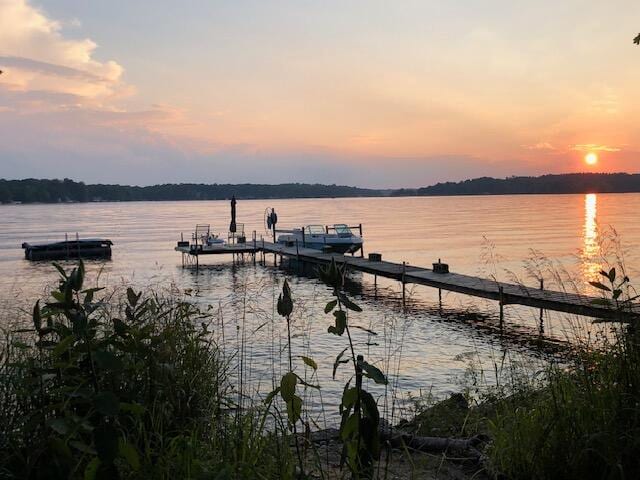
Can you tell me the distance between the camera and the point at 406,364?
44.5 feet

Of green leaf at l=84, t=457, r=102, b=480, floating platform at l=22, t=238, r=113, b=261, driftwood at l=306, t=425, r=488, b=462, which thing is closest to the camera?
green leaf at l=84, t=457, r=102, b=480

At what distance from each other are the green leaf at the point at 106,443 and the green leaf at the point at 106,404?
17 cm

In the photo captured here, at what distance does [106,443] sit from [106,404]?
210mm

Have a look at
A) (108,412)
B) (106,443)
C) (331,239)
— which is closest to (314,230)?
(331,239)

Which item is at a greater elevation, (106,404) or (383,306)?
(106,404)

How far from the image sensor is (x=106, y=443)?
8.22 feet

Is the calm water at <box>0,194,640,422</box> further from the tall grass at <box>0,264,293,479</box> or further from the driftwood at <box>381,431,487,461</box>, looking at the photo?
the tall grass at <box>0,264,293,479</box>

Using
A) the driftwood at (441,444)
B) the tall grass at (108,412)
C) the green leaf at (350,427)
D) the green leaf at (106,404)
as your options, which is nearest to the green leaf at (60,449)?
the tall grass at (108,412)

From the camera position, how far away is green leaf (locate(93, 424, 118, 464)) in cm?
248

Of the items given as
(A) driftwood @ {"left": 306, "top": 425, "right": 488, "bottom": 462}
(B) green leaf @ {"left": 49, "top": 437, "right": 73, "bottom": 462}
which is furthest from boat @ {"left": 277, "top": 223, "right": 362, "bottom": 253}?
(B) green leaf @ {"left": 49, "top": 437, "right": 73, "bottom": 462}

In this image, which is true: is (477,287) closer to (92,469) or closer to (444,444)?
(444,444)

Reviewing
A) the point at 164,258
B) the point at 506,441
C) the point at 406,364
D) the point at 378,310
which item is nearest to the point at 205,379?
the point at 506,441

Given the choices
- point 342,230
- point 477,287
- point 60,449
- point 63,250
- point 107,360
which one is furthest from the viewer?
point 63,250

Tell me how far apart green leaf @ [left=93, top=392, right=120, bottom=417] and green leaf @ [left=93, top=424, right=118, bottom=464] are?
17 cm
